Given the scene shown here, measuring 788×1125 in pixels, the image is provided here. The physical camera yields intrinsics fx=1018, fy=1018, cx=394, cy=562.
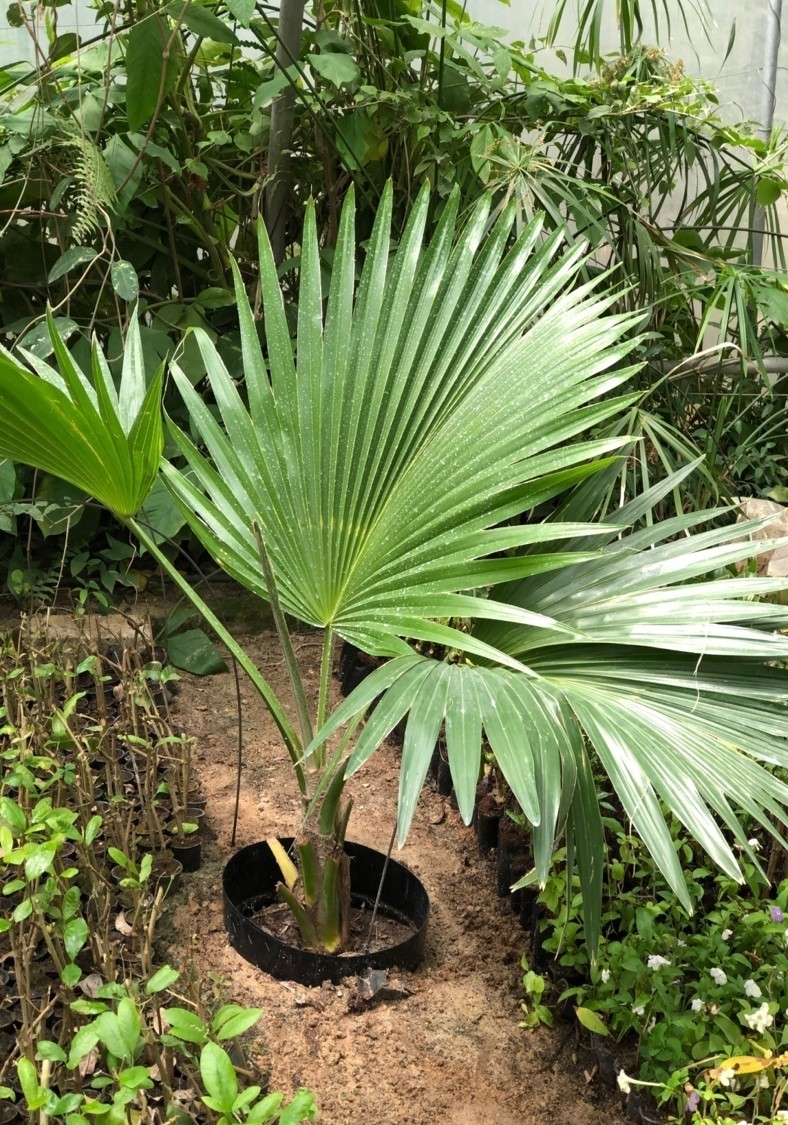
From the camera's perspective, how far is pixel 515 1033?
1731 millimetres

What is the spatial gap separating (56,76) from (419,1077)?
2652 mm

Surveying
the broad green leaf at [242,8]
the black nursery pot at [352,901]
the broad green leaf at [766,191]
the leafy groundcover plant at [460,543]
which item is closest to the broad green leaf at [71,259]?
the broad green leaf at [242,8]

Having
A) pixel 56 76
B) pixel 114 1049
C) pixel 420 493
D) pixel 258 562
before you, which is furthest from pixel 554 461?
pixel 56 76

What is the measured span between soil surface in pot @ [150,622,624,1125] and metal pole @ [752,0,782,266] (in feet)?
9.28

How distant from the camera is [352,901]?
1977 mm

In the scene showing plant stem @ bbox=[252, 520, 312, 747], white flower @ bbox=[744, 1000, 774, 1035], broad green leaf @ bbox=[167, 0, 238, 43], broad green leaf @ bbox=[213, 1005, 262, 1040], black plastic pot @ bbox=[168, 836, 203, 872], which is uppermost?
broad green leaf @ bbox=[167, 0, 238, 43]

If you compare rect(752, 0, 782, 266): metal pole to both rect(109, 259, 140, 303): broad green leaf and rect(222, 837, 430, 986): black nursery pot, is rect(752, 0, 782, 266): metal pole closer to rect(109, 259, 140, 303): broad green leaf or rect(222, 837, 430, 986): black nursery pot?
rect(109, 259, 140, 303): broad green leaf

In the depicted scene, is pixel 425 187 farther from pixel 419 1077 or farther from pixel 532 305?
pixel 419 1077

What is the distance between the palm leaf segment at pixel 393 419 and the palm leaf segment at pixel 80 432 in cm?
12

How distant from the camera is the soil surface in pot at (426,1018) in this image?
5.16 ft

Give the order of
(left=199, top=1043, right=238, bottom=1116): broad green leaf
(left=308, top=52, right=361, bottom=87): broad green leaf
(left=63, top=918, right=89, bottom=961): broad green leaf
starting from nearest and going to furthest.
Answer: (left=199, top=1043, right=238, bottom=1116): broad green leaf, (left=63, top=918, right=89, bottom=961): broad green leaf, (left=308, top=52, right=361, bottom=87): broad green leaf

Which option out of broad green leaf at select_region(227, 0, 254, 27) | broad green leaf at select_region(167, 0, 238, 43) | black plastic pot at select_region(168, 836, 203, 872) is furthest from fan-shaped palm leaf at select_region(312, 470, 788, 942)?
broad green leaf at select_region(167, 0, 238, 43)

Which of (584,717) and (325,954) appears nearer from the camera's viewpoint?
(584,717)

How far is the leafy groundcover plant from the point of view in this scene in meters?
1.20
